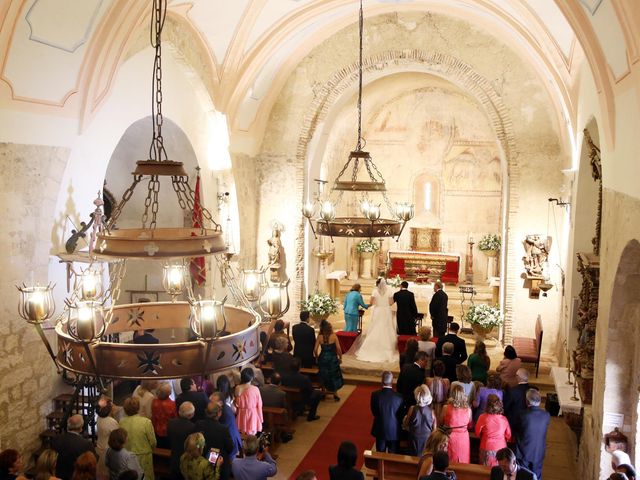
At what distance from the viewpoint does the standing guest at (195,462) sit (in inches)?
245

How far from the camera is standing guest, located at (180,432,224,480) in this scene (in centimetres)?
623

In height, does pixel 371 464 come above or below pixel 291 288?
below

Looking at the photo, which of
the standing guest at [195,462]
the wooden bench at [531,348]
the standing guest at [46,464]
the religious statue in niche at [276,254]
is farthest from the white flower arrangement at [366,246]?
the standing guest at [46,464]

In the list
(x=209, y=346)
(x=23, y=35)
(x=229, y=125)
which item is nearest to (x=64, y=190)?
(x=23, y=35)

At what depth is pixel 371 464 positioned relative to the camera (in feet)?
25.3

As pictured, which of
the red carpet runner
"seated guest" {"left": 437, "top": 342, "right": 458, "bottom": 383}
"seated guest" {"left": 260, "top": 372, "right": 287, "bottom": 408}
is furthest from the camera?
"seated guest" {"left": 437, "top": 342, "right": 458, "bottom": 383}

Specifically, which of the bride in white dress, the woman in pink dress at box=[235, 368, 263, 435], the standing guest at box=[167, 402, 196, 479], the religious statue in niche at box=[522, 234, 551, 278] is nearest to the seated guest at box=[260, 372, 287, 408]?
the woman in pink dress at box=[235, 368, 263, 435]

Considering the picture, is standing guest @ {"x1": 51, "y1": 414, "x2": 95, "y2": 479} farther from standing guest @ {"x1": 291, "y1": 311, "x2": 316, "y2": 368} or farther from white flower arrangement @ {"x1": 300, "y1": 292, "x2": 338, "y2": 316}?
white flower arrangement @ {"x1": 300, "y1": 292, "x2": 338, "y2": 316}

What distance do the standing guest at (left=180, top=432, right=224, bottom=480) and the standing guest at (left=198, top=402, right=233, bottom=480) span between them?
0.99ft

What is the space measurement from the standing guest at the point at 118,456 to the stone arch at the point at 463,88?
28.7 ft

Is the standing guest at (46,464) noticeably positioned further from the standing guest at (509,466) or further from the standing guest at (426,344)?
the standing guest at (426,344)

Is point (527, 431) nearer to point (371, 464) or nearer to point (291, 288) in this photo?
point (371, 464)

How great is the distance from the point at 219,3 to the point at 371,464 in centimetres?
713

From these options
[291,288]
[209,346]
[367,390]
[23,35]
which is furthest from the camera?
[291,288]
